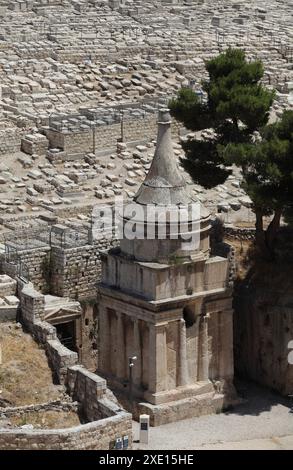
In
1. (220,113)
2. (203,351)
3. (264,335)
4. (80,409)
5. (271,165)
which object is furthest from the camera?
(220,113)

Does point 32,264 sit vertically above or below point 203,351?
above

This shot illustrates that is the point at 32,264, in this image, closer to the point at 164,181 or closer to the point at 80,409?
the point at 164,181

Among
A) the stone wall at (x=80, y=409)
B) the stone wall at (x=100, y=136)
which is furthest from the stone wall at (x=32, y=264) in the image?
the stone wall at (x=100, y=136)

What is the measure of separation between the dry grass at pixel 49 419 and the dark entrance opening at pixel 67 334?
18.8 ft

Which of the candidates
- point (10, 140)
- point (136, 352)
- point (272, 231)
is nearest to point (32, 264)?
point (136, 352)

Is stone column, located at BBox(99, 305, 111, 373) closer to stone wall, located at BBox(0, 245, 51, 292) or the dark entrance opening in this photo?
the dark entrance opening

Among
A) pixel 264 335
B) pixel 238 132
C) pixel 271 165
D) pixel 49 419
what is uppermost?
pixel 271 165

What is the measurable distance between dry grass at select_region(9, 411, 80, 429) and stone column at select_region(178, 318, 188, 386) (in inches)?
147

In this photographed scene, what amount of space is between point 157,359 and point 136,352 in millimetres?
761

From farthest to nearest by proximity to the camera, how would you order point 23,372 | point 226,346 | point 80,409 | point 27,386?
point 226,346
point 23,372
point 27,386
point 80,409

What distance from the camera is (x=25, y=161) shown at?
58.7 m

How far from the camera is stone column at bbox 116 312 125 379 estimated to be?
4625 cm

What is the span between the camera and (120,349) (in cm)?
4644

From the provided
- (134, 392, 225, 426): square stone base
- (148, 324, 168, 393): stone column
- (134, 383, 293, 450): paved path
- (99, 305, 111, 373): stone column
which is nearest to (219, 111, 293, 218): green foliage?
(148, 324, 168, 393): stone column
